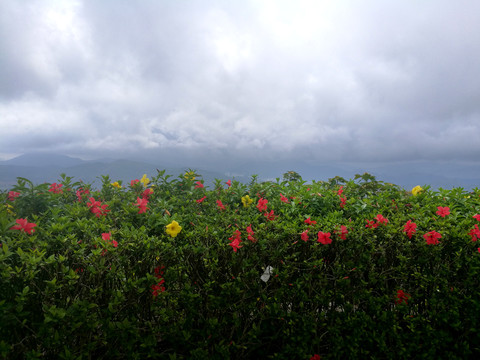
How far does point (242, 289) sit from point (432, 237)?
1.86 m

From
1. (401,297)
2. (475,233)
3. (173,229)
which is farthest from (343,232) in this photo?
(173,229)

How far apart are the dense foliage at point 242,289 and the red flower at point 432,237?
19 mm

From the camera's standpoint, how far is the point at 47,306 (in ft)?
6.84

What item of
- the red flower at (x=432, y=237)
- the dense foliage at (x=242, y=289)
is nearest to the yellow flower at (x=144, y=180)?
the dense foliage at (x=242, y=289)

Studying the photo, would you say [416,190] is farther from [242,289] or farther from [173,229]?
[173,229]

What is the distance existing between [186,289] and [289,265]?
35.6 inches

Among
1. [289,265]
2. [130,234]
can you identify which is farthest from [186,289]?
[289,265]

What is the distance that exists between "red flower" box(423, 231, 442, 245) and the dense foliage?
2 centimetres

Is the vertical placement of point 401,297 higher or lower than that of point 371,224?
lower

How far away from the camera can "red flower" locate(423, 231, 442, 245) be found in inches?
105

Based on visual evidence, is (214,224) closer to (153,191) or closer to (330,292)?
(330,292)

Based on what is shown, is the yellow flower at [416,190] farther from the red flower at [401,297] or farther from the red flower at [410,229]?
the red flower at [401,297]

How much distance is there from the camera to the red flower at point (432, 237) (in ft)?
8.73

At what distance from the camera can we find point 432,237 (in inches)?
105
